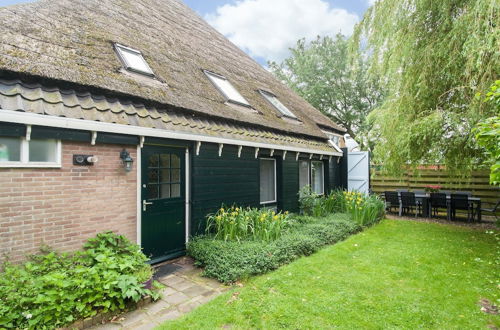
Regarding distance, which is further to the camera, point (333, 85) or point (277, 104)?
point (333, 85)

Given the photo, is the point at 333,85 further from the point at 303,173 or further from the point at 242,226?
the point at 242,226

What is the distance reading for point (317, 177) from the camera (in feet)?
33.1

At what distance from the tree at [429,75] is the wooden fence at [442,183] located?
2149mm

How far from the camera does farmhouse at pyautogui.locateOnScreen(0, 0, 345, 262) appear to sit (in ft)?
10.8

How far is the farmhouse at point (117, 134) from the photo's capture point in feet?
10.8

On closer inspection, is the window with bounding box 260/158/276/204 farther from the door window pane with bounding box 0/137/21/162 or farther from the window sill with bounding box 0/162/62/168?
the door window pane with bounding box 0/137/21/162

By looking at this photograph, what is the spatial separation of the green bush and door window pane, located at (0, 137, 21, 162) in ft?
3.87

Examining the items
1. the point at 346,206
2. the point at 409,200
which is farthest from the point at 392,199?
the point at 346,206

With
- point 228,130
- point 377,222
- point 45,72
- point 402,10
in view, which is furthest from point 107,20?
point 377,222

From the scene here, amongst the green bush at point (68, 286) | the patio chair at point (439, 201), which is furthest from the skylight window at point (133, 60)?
the patio chair at point (439, 201)

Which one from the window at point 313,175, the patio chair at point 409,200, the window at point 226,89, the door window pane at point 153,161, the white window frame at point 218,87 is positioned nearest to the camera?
the door window pane at point 153,161

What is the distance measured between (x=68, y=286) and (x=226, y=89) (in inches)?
213

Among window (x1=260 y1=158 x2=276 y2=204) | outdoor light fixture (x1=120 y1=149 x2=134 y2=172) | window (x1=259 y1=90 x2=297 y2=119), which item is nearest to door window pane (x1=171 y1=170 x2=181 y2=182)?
outdoor light fixture (x1=120 y1=149 x2=134 y2=172)

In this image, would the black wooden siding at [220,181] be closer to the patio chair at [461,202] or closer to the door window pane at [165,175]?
the door window pane at [165,175]
